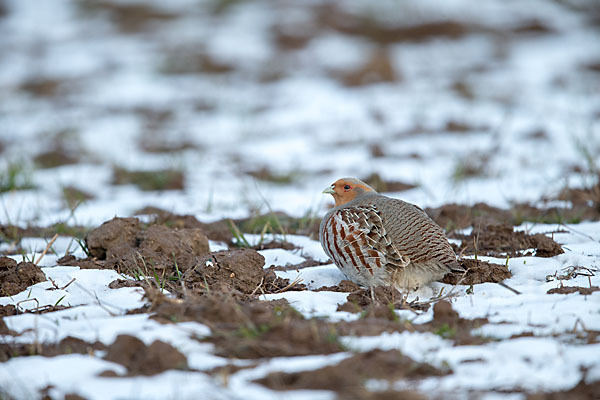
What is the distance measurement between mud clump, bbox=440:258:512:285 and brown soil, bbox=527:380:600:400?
1176 mm

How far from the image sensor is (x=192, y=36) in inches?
531

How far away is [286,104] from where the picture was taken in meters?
9.91

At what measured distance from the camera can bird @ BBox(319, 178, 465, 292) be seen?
3.19m

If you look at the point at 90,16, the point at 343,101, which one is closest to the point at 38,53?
the point at 90,16

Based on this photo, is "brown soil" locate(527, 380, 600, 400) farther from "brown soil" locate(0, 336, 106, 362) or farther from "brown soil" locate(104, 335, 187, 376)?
"brown soil" locate(0, 336, 106, 362)

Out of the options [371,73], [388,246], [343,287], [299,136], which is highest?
[371,73]

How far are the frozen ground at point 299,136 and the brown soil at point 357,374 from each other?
0.14 ft

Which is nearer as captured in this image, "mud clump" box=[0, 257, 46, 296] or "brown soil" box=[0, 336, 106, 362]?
"brown soil" box=[0, 336, 106, 362]

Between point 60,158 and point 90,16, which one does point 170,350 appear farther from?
point 90,16

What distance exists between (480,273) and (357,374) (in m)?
1.50

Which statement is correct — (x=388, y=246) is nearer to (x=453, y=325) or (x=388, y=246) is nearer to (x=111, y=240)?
(x=453, y=325)

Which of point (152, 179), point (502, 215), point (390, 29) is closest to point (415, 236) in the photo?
point (502, 215)

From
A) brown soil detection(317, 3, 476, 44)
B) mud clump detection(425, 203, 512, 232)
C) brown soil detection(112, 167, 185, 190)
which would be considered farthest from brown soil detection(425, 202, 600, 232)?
brown soil detection(317, 3, 476, 44)

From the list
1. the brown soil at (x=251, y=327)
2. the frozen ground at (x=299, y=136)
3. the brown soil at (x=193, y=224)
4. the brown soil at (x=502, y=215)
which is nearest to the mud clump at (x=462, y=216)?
the brown soil at (x=502, y=215)
